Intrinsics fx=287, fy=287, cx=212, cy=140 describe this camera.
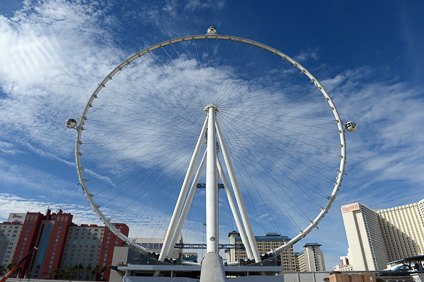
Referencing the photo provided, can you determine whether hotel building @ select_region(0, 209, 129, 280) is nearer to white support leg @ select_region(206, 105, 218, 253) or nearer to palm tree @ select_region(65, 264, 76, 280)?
palm tree @ select_region(65, 264, 76, 280)

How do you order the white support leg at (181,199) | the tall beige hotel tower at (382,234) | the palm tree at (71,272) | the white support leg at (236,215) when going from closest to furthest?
the white support leg at (181,199)
the white support leg at (236,215)
the palm tree at (71,272)
the tall beige hotel tower at (382,234)

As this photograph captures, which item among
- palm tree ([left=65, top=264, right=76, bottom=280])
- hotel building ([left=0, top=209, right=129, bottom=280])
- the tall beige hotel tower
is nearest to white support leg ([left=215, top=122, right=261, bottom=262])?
palm tree ([left=65, top=264, right=76, bottom=280])

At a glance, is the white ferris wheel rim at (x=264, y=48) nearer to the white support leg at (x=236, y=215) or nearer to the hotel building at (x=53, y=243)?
the white support leg at (x=236, y=215)

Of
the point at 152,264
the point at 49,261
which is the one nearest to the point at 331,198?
the point at 152,264

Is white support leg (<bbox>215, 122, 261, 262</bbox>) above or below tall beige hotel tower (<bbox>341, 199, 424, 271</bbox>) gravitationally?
below

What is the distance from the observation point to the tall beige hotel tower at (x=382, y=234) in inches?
5758

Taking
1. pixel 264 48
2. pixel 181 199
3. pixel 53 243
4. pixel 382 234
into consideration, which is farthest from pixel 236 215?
pixel 382 234

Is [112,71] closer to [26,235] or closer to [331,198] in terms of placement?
[331,198]

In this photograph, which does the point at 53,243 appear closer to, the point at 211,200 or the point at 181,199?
the point at 181,199

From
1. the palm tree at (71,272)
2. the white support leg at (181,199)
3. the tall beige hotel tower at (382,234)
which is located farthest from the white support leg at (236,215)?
the tall beige hotel tower at (382,234)

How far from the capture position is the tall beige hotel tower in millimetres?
146250

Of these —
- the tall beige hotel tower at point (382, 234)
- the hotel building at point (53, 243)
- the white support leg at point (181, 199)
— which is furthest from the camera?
the tall beige hotel tower at point (382, 234)

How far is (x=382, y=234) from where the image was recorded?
16225 centimetres

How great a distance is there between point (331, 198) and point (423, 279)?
17.8 meters
